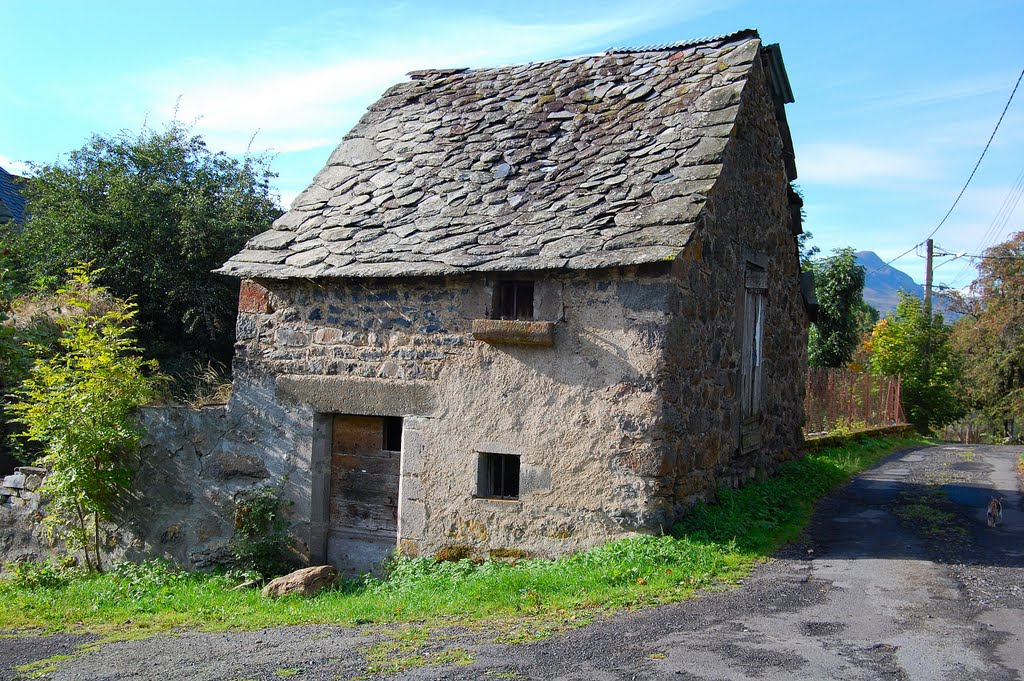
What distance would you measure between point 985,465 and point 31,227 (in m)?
17.8

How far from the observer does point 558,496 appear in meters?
7.86

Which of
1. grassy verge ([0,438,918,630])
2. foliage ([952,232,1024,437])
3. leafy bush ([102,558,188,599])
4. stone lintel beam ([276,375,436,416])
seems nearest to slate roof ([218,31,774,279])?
stone lintel beam ([276,375,436,416])

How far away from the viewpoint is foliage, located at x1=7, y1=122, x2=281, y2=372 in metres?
14.3

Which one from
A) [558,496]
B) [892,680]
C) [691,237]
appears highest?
[691,237]

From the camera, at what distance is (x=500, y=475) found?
8.39 m

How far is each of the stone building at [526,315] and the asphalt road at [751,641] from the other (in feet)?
5.30

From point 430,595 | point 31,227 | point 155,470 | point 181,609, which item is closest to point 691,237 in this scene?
point 430,595

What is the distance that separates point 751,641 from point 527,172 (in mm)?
5442

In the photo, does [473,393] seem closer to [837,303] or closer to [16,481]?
[16,481]

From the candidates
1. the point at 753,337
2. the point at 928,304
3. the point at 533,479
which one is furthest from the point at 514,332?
the point at 928,304

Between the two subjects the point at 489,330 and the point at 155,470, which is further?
the point at 155,470

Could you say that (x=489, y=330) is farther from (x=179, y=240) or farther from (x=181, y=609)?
(x=179, y=240)

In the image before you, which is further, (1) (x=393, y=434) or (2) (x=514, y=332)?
(1) (x=393, y=434)

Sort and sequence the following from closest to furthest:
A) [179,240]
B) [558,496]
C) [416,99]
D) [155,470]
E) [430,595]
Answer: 1. [430,595]
2. [558,496]
3. [155,470]
4. [416,99]
5. [179,240]
